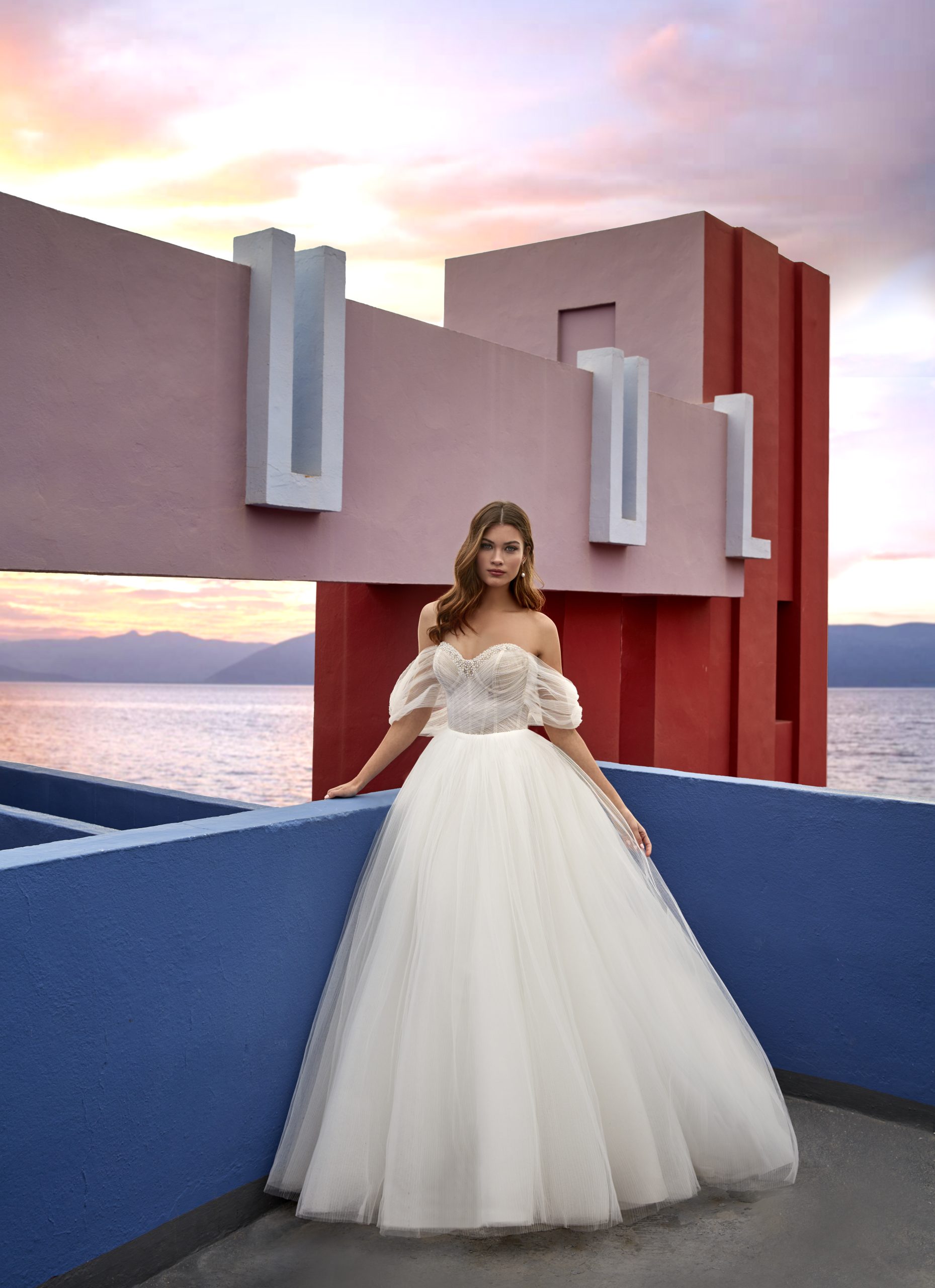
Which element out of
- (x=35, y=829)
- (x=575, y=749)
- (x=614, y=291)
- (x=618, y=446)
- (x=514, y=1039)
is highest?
(x=614, y=291)

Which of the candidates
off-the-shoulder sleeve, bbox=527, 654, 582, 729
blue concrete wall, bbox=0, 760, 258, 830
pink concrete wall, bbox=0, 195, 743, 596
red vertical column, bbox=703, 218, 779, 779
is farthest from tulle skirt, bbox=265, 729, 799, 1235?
red vertical column, bbox=703, 218, 779, 779

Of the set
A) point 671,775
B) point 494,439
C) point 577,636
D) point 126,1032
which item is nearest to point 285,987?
point 126,1032

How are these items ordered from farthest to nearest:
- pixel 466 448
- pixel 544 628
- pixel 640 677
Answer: pixel 640 677
pixel 466 448
pixel 544 628

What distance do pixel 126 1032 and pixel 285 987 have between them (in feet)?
1.74

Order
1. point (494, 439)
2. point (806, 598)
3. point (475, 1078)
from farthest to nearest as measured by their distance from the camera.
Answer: point (806, 598)
point (494, 439)
point (475, 1078)

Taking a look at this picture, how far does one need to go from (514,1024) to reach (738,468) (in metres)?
7.81

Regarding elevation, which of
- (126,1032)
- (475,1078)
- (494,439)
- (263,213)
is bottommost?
(475,1078)

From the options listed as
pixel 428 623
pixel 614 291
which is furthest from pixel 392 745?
pixel 614 291

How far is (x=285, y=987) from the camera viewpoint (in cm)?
294

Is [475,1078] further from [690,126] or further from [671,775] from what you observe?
[690,126]

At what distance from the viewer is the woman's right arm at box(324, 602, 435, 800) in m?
3.35

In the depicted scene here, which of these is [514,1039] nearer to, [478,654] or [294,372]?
[478,654]

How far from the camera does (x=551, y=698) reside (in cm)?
339

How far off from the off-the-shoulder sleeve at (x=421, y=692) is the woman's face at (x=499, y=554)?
0.31 meters
